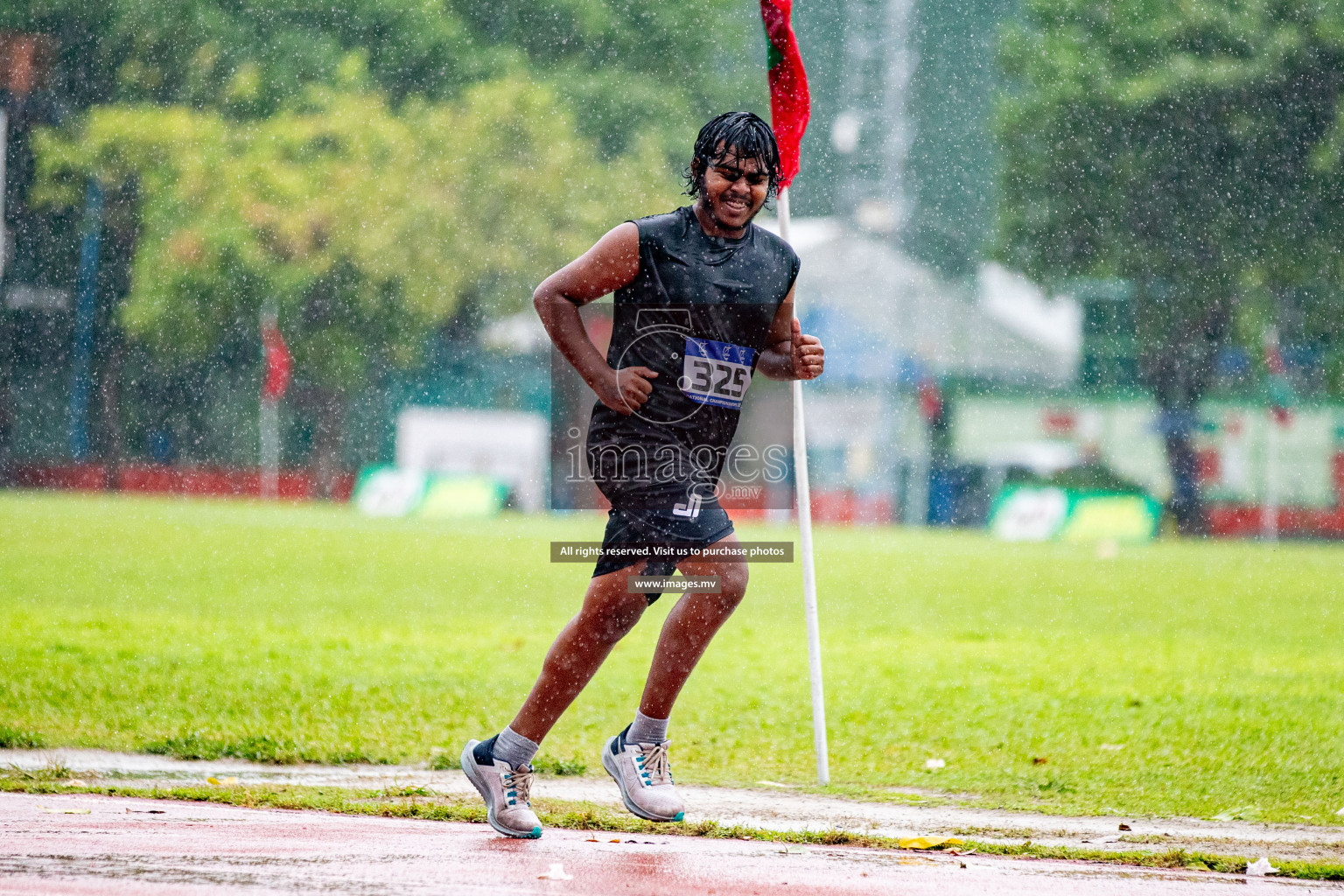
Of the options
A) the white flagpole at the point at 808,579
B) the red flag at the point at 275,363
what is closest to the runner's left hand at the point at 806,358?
the white flagpole at the point at 808,579

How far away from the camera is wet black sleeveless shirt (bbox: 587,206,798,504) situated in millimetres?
3834

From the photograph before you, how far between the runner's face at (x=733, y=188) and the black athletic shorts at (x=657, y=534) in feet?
2.33

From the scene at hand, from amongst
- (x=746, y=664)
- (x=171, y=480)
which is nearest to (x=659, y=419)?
(x=746, y=664)

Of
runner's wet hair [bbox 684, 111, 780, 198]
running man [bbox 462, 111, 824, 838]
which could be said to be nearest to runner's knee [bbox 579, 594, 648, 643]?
running man [bbox 462, 111, 824, 838]

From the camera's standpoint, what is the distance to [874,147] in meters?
24.5

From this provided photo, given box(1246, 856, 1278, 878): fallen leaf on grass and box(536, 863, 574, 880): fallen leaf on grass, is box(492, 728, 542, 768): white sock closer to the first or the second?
box(536, 863, 574, 880): fallen leaf on grass

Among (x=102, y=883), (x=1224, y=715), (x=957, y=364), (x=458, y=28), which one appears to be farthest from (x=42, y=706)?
(x=957, y=364)

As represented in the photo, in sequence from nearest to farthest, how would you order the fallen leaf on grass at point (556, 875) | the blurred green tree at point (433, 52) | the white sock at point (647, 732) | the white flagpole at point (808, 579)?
1. the fallen leaf on grass at point (556, 875)
2. the white sock at point (647, 732)
3. the white flagpole at point (808, 579)
4. the blurred green tree at point (433, 52)

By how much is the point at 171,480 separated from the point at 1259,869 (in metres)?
22.0

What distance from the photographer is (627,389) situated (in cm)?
376

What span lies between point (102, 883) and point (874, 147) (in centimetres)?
2256

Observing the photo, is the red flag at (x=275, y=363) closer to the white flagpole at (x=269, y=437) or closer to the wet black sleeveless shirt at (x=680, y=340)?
the white flagpole at (x=269, y=437)

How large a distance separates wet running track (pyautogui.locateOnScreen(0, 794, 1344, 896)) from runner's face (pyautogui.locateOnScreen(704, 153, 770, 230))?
1.49 meters

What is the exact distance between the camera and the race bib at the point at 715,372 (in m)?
3.85
